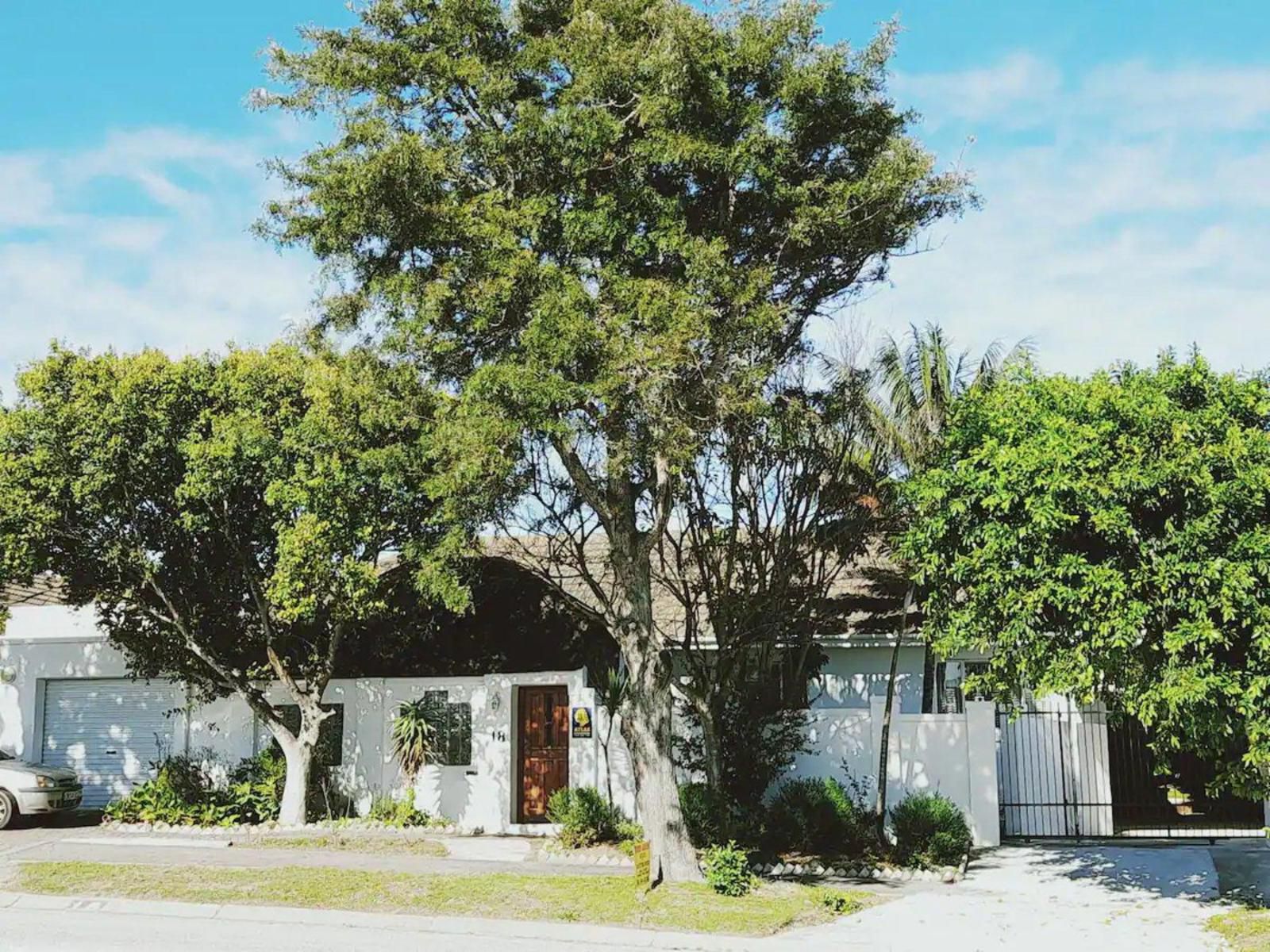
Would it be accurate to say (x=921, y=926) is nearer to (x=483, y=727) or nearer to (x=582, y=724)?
(x=582, y=724)

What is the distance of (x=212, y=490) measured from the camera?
56.1 ft

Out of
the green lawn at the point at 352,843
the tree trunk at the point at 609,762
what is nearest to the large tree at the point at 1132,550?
the tree trunk at the point at 609,762

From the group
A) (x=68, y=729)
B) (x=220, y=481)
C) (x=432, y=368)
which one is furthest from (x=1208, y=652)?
(x=68, y=729)

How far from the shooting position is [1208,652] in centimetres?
1159

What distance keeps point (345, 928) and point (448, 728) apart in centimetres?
807

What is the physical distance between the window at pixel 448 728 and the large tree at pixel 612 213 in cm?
608

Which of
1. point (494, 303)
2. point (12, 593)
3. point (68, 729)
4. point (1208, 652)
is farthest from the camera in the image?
point (12, 593)

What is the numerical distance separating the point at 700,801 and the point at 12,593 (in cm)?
1533

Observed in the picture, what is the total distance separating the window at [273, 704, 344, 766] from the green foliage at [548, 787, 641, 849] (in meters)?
4.46

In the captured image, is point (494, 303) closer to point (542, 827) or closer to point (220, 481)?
point (220, 481)

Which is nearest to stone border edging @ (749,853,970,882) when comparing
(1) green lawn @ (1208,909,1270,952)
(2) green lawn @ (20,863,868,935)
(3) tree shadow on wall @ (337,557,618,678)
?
(2) green lawn @ (20,863,868,935)

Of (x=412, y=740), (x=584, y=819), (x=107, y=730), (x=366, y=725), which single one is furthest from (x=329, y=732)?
(x=584, y=819)

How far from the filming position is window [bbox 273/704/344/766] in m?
20.3

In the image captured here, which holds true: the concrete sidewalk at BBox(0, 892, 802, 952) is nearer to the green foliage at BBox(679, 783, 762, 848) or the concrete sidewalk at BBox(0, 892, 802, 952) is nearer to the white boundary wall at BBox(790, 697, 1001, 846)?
the green foliage at BBox(679, 783, 762, 848)
